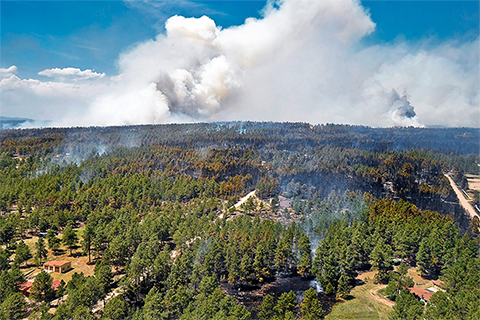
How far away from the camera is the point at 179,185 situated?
77.9m

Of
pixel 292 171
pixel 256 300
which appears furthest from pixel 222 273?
pixel 292 171

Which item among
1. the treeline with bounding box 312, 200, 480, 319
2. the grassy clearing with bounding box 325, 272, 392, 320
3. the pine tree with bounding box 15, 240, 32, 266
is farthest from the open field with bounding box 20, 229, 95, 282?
the grassy clearing with bounding box 325, 272, 392, 320

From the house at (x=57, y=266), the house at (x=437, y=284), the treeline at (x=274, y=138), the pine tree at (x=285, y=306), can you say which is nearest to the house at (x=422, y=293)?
the house at (x=437, y=284)

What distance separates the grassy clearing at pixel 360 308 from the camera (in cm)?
3334

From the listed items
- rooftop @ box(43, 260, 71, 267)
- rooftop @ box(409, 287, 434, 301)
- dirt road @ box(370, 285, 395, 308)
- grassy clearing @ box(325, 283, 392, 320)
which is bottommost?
grassy clearing @ box(325, 283, 392, 320)

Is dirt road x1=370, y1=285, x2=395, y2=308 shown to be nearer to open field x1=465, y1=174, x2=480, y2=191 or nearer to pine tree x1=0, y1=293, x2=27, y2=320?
pine tree x1=0, y1=293, x2=27, y2=320

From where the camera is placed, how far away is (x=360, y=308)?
3497 centimetres

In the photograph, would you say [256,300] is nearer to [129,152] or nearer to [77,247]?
[77,247]

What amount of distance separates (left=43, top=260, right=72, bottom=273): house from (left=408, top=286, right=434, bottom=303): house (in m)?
45.3

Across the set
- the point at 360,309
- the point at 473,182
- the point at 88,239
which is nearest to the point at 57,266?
the point at 88,239

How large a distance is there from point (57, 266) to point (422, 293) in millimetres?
47516

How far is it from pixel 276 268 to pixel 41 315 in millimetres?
30224

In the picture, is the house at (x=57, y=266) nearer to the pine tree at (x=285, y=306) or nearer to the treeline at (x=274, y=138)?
the pine tree at (x=285, y=306)

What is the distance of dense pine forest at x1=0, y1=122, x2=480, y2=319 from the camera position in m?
29.9
